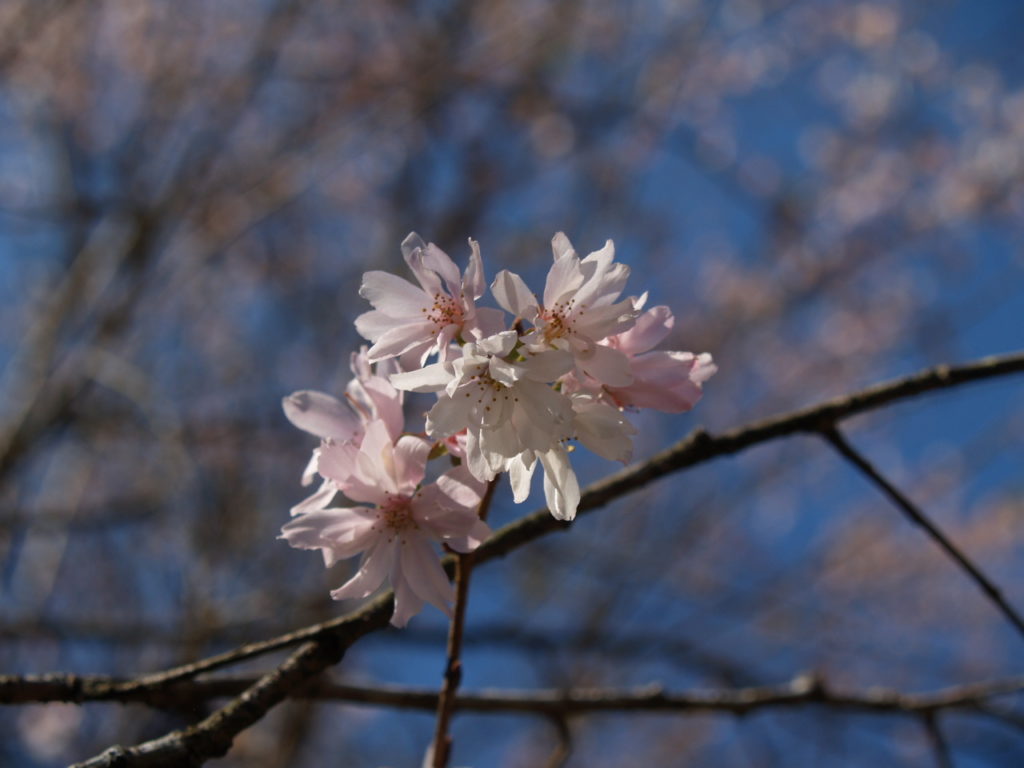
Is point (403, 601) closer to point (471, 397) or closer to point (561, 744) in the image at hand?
point (471, 397)

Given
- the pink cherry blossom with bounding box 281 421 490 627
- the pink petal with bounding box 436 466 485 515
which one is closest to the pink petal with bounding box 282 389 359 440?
the pink cherry blossom with bounding box 281 421 490 627

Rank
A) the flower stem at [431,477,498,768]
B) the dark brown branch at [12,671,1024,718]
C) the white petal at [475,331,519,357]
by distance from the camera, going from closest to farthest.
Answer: the white petal at [475,331,519,357] < the flower stem at [431,477,498,768] < the dark brown branch at [12,671,1024,718]

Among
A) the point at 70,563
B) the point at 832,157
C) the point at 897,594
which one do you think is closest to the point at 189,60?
the point at 70,563

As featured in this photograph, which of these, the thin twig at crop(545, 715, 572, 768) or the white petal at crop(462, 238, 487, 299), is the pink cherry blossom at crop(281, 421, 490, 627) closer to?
the white petal at crop(462, 238, 487, 299)

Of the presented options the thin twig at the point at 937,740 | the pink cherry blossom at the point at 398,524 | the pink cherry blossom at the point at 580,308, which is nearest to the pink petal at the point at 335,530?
the pink cherry blossom at the point at 398,524

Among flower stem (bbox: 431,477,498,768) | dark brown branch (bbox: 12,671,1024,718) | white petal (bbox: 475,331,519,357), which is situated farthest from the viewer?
dark brown branch (bbox: 12,671,1024,718)

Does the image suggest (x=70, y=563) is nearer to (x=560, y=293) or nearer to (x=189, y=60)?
(x=189, y=60)

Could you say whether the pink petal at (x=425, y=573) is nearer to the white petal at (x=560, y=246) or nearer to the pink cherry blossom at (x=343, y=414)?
the pink cherry blossom at (x=343, y=414)

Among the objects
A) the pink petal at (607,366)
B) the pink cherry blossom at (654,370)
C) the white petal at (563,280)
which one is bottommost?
the pink petal at (607,366)
